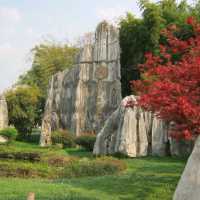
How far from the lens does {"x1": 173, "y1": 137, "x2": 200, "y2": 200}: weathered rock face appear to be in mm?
5054

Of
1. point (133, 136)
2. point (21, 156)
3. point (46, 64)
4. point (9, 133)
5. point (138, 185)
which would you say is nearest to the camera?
point (138, 185)

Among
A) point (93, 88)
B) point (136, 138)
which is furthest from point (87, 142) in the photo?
point (93, 88)

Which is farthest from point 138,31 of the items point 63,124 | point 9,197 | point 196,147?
point 196,147

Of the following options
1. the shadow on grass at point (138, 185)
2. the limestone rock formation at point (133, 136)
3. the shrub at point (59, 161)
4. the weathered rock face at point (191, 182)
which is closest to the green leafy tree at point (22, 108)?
the limestone rock formation at point (133, 136)

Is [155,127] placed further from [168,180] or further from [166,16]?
[166,16]

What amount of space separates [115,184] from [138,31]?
69.0 feet

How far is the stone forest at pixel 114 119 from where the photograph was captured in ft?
26.7

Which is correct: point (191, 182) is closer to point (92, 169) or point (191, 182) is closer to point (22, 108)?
point (92, 169)

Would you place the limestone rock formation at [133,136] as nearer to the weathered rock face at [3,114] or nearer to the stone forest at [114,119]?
the stone forest at [114,119]

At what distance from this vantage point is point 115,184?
32.3 feet

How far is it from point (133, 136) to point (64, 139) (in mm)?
6566

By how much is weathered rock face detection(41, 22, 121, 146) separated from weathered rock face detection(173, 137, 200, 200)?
19.8m

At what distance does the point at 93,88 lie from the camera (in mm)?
25797

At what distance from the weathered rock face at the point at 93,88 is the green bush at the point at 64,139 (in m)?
1.35
